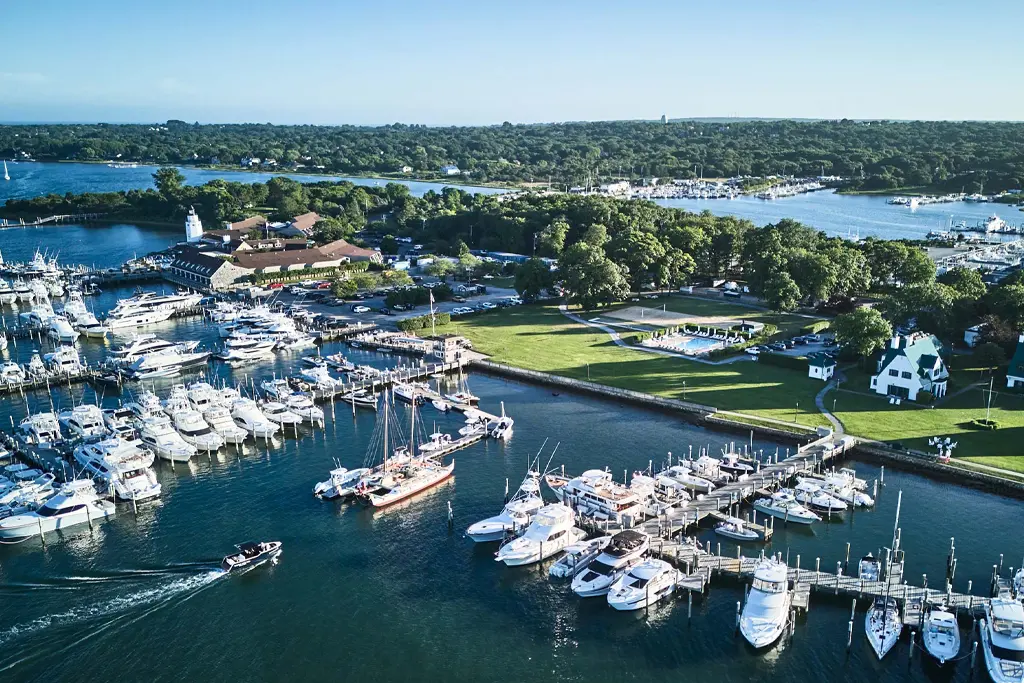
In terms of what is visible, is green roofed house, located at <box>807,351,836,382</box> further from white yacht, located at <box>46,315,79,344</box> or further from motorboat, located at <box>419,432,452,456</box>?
white yacht, located at <box>46,315,79,344</box>

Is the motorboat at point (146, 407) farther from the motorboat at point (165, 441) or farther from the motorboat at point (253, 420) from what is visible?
the motorboat at point (253, 420)

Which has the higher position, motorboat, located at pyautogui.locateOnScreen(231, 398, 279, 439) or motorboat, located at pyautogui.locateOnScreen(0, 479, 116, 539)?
motorboat, located at pyautogui.locateOnScreen(231, 398, 279, 439)

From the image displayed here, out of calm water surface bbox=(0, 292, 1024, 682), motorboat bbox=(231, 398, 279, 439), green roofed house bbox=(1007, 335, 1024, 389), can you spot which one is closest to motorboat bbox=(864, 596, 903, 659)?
calm water surface bbox=(0, 292, 1024, 682)

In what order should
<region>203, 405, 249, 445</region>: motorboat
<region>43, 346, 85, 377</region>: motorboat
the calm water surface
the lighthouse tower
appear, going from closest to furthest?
the calm water surface < <region>203, 405, 249, 445</region>: motorboat < <region>43, 346, 85, 377</region>: motorboat < the lighthouse tower

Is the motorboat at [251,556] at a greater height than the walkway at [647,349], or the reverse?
the walkway at [647,349]

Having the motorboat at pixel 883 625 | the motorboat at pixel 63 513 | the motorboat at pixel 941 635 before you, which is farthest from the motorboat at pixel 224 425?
the motorboat at pixel 941 635
